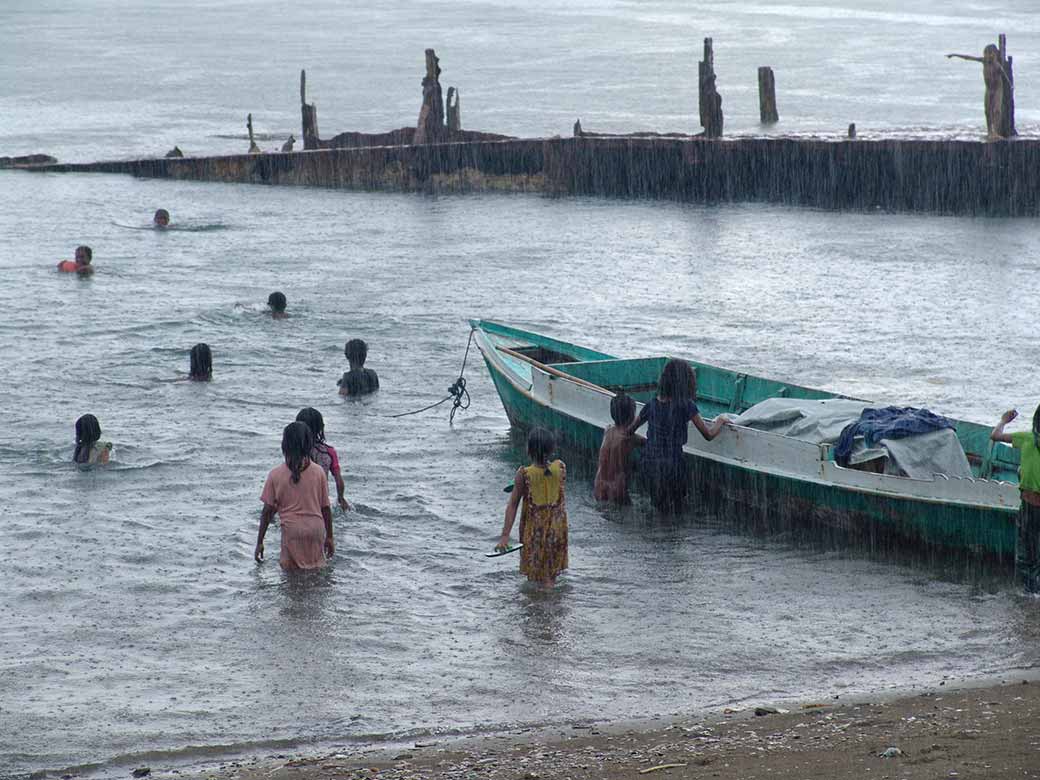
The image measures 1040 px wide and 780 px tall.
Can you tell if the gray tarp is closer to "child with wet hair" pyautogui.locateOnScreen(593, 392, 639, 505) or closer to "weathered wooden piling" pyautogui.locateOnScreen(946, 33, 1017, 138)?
"child with wet hair" pyautogui.locateOnScreen(593, 392, 639, 505)

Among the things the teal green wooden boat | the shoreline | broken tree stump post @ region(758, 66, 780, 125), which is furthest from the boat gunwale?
broken tree stump post @ region(758, 66, 780, 125)

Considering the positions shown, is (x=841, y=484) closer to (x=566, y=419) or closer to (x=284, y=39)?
(x=566, y=419)

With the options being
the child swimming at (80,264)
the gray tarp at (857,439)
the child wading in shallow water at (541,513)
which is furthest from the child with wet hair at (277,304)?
the child wading in shallow water at (541,513)

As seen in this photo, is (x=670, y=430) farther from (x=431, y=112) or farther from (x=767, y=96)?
(x=767, y=96)

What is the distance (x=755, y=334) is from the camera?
2291 centimetres

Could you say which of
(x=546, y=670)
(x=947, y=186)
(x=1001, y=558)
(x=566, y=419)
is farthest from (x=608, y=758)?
(x=947, y=186)

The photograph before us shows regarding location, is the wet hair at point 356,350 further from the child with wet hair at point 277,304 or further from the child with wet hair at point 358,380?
the child with wet hair at point 277,304

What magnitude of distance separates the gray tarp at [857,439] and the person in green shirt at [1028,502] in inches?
45.0

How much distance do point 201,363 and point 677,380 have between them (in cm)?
872

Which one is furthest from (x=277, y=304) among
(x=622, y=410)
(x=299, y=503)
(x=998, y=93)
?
(x=998, y=93)

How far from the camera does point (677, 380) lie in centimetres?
1310

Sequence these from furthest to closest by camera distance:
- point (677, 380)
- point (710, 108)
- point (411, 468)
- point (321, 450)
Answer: point (710, 108) → point (411, 468) → point (677, 380) → point (321, 450)

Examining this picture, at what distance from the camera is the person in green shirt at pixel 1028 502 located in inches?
412

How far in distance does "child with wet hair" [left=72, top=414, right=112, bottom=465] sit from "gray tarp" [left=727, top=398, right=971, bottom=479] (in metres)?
6.96
